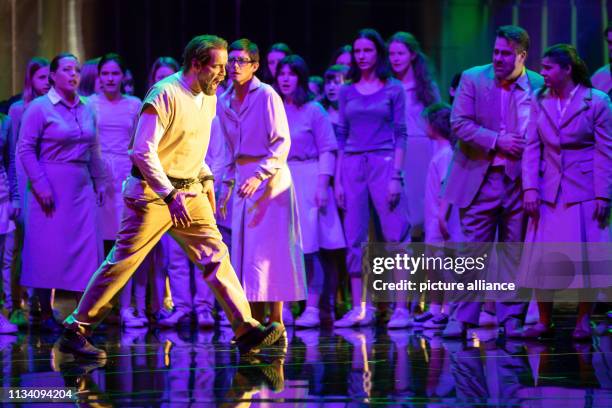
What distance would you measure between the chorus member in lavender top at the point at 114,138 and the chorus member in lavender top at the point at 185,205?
93.4 inches

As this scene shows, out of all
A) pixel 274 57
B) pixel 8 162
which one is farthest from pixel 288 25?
pixel 8 162

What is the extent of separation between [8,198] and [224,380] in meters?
3.33

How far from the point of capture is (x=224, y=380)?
5031mm

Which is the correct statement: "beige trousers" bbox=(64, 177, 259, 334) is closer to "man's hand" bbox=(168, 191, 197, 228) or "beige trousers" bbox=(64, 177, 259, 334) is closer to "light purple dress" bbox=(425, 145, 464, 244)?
"man's hand" bbox=(168, 191, 197, 228)

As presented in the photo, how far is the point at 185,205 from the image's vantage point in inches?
213

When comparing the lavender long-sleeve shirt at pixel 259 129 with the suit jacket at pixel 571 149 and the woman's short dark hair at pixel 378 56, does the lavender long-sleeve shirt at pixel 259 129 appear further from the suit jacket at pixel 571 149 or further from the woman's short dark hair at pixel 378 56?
the suit jacket at pixel 571 149

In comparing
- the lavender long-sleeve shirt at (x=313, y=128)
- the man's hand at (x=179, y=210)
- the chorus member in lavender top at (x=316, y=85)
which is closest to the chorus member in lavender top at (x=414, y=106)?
the lavender long-sleeve shirt at (x=313, y=128)

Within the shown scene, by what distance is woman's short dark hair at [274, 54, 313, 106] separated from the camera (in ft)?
25.3

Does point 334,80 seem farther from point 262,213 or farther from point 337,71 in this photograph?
point 262,213

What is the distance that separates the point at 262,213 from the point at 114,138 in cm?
194

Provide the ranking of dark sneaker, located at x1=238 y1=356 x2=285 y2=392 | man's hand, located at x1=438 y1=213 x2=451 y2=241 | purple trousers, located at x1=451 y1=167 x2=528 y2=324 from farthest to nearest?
man's hand, located at x1=438 y1=213 x2=451 y2=241, purple trousers, located at x1=451 y1=167 x2=528 y2=324, dark sneaker, located at x1=238 y1=356 x2=285 y2=392

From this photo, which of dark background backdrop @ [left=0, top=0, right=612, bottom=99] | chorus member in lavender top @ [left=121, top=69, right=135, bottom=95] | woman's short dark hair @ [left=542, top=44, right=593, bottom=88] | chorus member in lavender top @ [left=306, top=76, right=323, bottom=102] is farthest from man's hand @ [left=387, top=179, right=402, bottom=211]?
dark background backdrop @ [left=0, top=0, right=612, bottom=99]

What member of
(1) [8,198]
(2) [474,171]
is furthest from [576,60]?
(1) [8,198]

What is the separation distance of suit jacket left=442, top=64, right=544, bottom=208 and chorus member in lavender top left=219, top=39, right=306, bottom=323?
105cm
